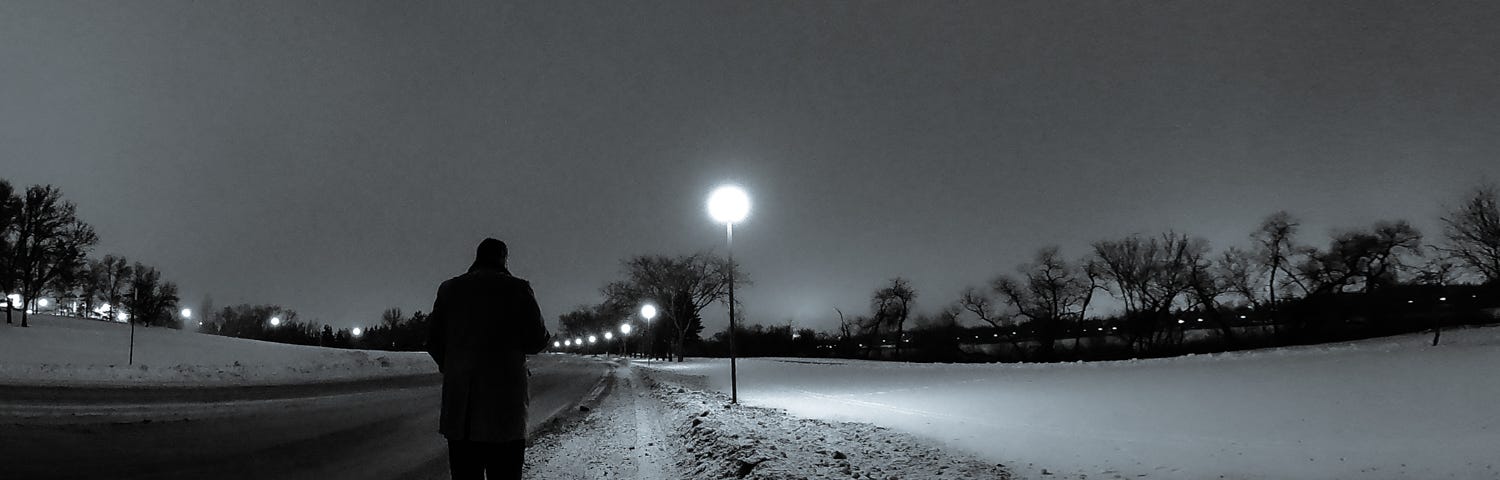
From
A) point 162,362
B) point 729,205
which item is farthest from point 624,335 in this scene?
point 729,205

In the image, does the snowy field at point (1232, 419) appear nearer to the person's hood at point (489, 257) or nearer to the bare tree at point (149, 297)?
the person's hood at point (489, 257)

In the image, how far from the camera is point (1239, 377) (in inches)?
704

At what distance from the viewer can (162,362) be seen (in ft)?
130

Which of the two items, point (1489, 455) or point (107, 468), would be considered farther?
point (1489, 455)

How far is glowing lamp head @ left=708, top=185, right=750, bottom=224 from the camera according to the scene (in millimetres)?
17219

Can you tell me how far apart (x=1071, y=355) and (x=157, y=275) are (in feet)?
413

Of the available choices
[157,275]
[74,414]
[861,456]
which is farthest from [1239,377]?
[157,275]

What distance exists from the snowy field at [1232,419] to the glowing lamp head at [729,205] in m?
4.75

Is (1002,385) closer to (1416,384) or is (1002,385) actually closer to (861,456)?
(1416,384)

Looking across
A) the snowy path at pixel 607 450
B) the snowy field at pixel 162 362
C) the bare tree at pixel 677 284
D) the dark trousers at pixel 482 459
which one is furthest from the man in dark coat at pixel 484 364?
the bare tree at pixel 677 284

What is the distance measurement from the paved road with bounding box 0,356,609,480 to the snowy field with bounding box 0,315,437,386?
1374 cm

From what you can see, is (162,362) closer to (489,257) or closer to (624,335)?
(489,257)

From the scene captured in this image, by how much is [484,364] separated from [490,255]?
2.07 ft

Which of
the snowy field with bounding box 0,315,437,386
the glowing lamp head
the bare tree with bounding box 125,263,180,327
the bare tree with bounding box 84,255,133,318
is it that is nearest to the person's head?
the glowing lamp head
